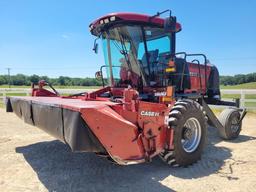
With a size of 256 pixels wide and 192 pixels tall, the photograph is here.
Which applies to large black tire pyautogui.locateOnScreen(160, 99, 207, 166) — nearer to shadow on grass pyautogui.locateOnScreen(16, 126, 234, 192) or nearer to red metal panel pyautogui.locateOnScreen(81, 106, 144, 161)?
shadow on grass pyautogui.locateOnScreen(16, 126, 234, 192)

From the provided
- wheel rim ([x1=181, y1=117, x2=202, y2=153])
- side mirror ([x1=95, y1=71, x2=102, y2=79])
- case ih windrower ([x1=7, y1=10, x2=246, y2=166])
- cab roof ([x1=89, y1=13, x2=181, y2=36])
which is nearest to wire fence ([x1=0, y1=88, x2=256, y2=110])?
case ih windrower ([x1=7, y1=10, x2=246, y2=166])

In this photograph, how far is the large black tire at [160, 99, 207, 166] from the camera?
467 cm

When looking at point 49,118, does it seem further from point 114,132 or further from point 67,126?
point 114,132

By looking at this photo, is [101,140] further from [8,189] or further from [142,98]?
[142,98]

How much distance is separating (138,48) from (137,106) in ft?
6.03

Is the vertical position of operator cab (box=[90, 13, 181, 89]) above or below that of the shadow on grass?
above

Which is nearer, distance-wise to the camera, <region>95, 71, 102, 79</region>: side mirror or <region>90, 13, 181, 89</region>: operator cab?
<region>90, 13, 181, 89</region>: operator cab

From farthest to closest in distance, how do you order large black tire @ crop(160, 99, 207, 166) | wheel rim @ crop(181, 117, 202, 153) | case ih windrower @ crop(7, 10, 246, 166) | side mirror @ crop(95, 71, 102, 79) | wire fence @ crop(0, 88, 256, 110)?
1. wire fence @ crop(0, 88, 256, 110)
2. side mirror @ crop(95, 71, 102, 79)
3. wheel rim @ crop(181, 117, 202, 153)
4. large black tire @ crop(160, 99, 207, 166)
5. case ih windrower @ crop(7, 10, 246, 166)

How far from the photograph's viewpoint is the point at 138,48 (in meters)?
5.77

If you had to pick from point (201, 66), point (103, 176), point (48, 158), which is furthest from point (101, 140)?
point (201, 66)

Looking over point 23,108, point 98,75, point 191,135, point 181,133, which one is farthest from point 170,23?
point 23,108

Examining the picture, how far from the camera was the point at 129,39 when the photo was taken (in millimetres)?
5770

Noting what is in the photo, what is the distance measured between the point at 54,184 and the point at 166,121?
6.49 ft

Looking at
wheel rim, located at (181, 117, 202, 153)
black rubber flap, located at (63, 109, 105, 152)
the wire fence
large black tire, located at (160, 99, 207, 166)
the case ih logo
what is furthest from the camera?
the wire fence
